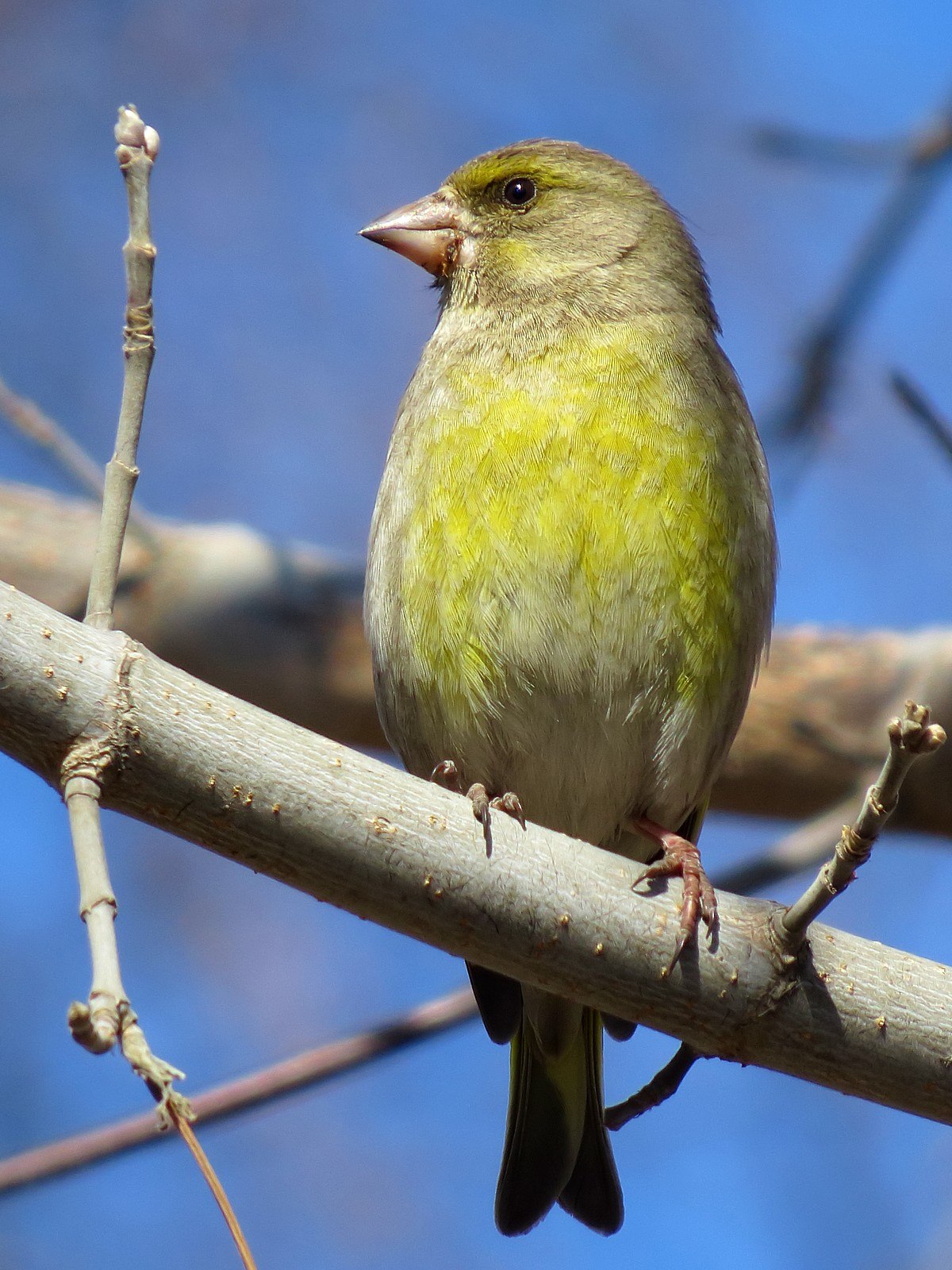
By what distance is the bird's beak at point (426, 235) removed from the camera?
425 centimetres

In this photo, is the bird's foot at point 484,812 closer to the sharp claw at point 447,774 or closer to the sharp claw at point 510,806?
the sharp claw at point 510,806

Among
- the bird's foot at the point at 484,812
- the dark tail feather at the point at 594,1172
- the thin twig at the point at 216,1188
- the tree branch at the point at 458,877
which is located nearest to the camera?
the thin twig at the point at 216,1188

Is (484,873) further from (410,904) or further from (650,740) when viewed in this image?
(650,740)

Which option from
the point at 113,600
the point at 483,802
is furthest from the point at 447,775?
the point at 113,600

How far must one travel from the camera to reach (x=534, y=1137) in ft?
11.9

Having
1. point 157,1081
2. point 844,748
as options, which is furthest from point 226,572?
point 157,1081

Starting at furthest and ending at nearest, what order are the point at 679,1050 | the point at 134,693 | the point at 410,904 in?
the point at 679,1050 < the point at 410,904 < the point at 134,693

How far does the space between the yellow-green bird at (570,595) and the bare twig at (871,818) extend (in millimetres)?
939

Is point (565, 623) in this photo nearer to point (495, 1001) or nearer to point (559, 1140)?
point (495, 1001)

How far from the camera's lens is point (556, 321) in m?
3.81

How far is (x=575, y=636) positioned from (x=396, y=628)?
0.46m

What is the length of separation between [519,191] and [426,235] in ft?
1.10

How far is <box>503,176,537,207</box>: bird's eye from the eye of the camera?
14.2 ft

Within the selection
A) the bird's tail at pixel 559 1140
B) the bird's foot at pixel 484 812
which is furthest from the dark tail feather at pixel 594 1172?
the bird's foot at pixel 484 812
